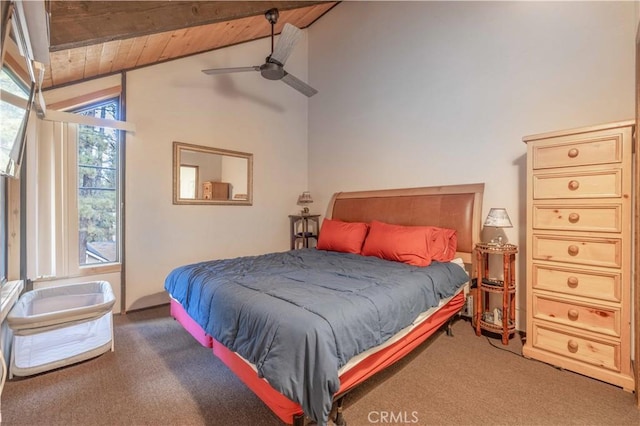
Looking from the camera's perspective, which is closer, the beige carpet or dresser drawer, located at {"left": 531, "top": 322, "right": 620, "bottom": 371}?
the beige carpet

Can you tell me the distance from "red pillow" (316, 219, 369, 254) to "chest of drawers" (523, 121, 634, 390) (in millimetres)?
1625

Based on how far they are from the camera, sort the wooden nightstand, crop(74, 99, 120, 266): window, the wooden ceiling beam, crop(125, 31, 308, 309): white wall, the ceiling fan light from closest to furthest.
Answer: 1. the wooden ceiling beam
2. the ceiling fan light
3. crop(74, 99, 120, 266): window
4. crop(125, 31, 308, 309): white wall
5. the wooden nightstand

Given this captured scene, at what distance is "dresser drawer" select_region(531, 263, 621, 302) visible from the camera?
192cm

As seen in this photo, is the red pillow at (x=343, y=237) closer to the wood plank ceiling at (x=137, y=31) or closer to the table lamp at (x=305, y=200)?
the table lamp at (x=305, y=200)

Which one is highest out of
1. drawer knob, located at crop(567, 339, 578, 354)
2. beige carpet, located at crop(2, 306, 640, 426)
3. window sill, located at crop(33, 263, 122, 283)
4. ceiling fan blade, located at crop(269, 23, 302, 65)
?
ceiling fan blade, located at crop(269, 23, 302, 65)

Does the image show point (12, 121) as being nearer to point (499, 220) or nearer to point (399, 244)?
point (399, 244)

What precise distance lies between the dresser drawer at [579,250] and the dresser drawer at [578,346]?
0.53 meters

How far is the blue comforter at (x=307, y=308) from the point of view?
4.24 ft

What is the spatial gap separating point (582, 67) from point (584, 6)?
1.61ft

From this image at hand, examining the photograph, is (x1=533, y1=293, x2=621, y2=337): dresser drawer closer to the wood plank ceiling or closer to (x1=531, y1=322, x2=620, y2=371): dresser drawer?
(x1=531, y1=322, x2=620, y2=371): dresser drawer

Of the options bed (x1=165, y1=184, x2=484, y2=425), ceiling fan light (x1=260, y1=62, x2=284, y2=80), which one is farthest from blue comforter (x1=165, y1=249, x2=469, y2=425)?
ceiling fan light (x1=260, y1=62, x2=284, y2=80)

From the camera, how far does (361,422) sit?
1579mm

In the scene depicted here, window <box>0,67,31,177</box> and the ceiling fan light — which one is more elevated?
the ceiling fan light

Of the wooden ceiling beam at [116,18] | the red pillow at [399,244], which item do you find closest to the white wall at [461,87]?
the red pillow at [399,244]
